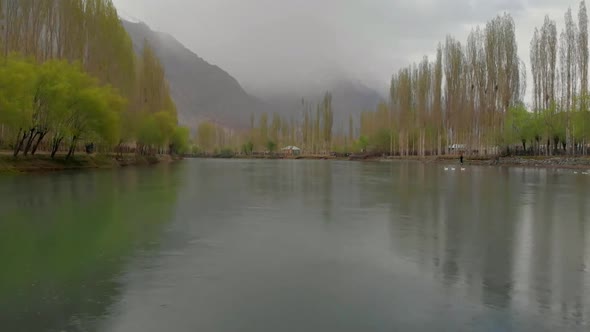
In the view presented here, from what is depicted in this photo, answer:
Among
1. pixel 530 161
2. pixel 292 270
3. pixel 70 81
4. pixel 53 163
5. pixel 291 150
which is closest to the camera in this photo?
pixel 292 270

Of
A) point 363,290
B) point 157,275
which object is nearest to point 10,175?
point 157,275

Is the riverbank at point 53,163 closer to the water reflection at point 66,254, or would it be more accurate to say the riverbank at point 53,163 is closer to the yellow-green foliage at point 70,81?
the yellow-green foliage at point 70,81

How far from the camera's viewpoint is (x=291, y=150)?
139375 millimetres

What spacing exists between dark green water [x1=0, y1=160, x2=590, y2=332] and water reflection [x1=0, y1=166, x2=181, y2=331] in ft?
0.09

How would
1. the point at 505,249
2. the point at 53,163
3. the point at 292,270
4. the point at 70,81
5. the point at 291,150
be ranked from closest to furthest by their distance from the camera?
the point at 292,270
the point at 505,249
the point at 70,81
the point at 53,163
the point at 291,150

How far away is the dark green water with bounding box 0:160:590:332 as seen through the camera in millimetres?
4641

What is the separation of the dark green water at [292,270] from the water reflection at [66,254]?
0.09ft

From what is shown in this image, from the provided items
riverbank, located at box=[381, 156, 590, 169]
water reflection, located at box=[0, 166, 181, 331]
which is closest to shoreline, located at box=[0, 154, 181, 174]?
water reflection, located at box=[0, 166, 181, 331]

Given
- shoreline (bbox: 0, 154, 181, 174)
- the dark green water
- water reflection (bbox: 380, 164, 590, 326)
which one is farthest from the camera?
shoreline (bbox: 0, 154, 181, 174)

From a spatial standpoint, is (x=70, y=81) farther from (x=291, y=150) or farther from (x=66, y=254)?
(x=291, y=150)

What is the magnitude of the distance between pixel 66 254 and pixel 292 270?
3.89 metres

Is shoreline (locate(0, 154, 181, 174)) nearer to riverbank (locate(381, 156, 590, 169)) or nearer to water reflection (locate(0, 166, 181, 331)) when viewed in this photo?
water reflection (locate(0, 166, 181, 331))

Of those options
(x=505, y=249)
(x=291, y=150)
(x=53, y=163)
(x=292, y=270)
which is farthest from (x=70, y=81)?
(x=291, y=150)

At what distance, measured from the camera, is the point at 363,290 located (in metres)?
5.62
